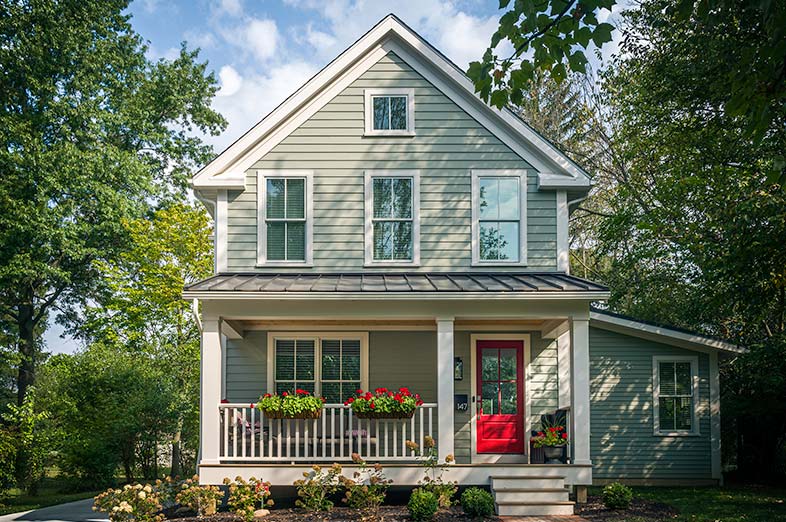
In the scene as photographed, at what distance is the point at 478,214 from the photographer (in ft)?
45.6

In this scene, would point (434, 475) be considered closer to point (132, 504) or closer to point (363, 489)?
point (363, 489)

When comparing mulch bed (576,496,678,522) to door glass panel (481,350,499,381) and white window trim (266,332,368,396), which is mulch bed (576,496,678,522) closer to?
door glass panel (481,350,499,381)

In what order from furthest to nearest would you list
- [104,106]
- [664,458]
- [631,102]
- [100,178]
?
[104,106] → [100,178] → [631,102] → [664,458]

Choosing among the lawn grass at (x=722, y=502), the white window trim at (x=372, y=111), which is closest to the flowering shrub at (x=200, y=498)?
the lawn grass at (x=722, y=502)

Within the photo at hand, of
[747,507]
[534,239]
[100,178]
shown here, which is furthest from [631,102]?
[100,178]

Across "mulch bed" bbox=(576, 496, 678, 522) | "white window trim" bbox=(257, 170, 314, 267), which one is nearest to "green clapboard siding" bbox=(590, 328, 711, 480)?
"mulch bed" bbox=(576, 496, 678, 522)

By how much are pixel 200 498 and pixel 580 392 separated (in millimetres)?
6065

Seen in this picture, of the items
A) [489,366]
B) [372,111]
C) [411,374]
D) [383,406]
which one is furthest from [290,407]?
[372,111]

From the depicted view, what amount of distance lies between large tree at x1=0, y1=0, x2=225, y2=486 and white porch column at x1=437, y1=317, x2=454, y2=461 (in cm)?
1371

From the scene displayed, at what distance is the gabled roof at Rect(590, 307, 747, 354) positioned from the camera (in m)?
16.6

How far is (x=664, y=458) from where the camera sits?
1678 cm

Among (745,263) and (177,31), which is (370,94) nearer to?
(745,263)

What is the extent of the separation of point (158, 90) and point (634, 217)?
16.5 metres

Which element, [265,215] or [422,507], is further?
[265,215]
